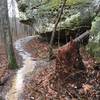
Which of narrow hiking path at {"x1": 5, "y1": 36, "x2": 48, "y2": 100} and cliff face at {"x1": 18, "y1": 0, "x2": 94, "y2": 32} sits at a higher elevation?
cliff face at {"x1": 18, "y1": 0, "x2": 94, "y2": 32}

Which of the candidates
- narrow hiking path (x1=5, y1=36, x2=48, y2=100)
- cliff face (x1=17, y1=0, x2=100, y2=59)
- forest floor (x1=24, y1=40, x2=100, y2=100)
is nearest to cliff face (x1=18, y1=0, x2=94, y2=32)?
cliff face (x1=17, y1=0, x2=100, y2=59)

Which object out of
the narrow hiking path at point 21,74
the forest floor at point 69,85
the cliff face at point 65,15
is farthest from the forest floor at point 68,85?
the cliff face at point 65,15

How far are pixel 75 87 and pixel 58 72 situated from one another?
3.15 feet

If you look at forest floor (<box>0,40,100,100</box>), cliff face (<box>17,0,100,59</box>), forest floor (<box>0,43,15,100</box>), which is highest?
cliff face (<box>17,0,100,59</box>)

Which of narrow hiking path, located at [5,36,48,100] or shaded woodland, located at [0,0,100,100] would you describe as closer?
shaded woodland, located at [0,0,100,100]

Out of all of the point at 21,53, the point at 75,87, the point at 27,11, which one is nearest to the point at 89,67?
the point at 75,87

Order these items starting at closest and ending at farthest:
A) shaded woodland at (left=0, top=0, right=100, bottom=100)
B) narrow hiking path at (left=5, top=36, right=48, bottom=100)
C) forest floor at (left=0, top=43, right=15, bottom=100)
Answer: shaded woodland at (left=0, top=0, right=100, bottom=100), narrow hiking path at (left=5, top=36, right=48, bottom=100), forest floor at (left=0, top=43, right=15, bottom=100)

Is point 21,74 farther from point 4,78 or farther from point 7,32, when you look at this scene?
point 7,32

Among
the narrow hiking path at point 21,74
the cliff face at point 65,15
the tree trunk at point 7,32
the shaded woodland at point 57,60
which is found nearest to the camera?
the shaded woodland at point 57,60

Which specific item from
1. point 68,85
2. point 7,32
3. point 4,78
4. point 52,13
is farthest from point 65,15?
point 68,85

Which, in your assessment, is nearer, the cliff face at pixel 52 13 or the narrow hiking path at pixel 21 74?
the narrow hiking path at pixel 21 74

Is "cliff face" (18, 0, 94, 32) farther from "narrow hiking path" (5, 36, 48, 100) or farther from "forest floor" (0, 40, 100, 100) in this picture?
"forest floor" (0, 40, 100, 100)

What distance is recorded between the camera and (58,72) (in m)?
10.2

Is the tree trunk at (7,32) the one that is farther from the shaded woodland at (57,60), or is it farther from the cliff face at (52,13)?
the cliff face at (52,13)
